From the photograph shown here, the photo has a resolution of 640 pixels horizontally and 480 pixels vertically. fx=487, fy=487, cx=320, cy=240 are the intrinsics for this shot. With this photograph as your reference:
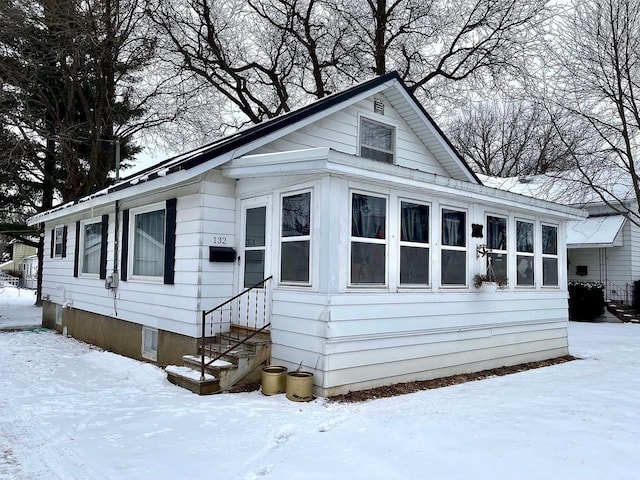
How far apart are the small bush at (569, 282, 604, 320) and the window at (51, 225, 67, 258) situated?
1654 cm

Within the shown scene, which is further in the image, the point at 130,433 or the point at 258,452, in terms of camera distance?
the point at 130,433

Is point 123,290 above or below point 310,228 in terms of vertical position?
below

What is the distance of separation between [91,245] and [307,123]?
600cm

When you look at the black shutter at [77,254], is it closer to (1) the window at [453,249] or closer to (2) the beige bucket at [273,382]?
(2) the beige bucket at [273,382]

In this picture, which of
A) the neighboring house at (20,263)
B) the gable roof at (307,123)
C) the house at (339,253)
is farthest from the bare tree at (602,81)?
the neighboring house at (20,263)

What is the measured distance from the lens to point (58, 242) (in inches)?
522

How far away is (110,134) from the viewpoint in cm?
1866

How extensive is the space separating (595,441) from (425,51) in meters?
18.7

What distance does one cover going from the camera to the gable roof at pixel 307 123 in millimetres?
6727

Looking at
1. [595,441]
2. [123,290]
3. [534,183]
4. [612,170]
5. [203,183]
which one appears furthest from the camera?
[534,183]

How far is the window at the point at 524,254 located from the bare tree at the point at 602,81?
7.03 meters

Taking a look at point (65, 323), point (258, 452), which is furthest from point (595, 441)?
point (65, 323)

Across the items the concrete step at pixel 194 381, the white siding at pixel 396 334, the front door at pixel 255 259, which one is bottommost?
the concrete step at pixel 194 381

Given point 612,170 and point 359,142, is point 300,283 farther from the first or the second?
point 612,170
